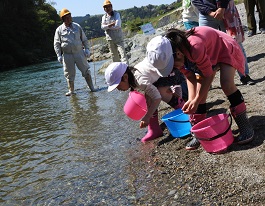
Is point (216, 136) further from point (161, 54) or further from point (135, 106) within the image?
point (135, 106)

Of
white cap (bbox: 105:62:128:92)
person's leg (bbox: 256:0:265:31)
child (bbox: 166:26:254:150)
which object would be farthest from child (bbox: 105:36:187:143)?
person's leg (bbox: 256:0:265:31)

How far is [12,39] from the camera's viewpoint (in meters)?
39.9

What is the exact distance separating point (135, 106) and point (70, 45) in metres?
3.94

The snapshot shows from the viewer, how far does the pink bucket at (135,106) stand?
3633 millimetres

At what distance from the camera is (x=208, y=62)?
2508mm

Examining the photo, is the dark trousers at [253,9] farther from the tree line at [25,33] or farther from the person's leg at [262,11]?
the tree line at [25,33]

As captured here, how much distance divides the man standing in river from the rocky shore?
14.2ft

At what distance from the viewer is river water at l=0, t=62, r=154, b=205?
2.55 meters

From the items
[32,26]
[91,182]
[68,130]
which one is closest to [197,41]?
[91,182]

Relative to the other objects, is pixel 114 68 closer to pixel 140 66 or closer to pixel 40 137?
pixel 140 66

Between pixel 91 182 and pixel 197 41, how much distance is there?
1375mm

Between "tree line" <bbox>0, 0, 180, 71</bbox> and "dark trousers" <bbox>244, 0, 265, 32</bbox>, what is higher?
"tree line" <bbox>0, 0, 180, 71</bbox>

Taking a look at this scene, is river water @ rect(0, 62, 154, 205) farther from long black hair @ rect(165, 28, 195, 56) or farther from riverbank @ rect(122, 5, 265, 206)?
long black hair @ rect(165, 28, 195, 56)

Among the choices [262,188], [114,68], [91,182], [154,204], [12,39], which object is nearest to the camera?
[262,188]
